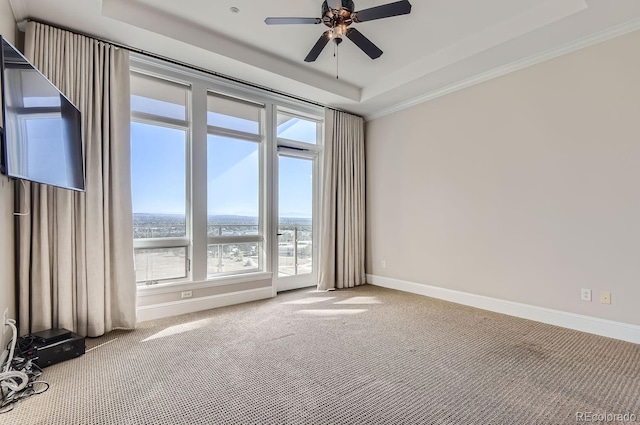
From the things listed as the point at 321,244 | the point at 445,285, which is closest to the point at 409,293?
the point at 445,285

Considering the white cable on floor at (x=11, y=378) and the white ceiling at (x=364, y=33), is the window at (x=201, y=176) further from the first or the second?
the white cable on floor at (x=11, y=378)

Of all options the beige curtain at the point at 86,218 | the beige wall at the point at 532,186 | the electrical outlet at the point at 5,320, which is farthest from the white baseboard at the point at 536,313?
the electrical outlet at the point at 5,320

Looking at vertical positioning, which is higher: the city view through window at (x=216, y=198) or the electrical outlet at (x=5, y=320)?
the city view through window at (x=216, y=198)

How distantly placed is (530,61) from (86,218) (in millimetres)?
4845

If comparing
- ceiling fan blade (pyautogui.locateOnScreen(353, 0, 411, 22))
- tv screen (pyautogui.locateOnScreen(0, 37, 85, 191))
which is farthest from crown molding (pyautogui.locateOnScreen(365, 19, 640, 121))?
tv screen (pyautogui.locateOnScreen(0, 37, 85, 191))

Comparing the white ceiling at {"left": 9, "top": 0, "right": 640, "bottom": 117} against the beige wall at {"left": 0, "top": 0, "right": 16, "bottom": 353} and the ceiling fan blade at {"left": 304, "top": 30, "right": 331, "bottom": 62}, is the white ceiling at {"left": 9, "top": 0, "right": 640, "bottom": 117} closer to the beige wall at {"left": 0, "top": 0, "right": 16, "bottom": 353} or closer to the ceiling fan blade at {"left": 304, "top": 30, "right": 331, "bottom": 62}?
the beige wall at {"left": 0, "top": 0, "right": 16, "bottom": 353}

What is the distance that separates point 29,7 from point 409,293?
5142mm

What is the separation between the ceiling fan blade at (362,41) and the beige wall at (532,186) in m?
1.83

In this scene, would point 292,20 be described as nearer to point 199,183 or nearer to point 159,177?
point 199,183

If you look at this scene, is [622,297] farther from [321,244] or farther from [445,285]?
[321,244]

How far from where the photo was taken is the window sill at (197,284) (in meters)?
3.43

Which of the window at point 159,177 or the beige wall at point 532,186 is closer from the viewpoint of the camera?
the beige wall at point 532,186

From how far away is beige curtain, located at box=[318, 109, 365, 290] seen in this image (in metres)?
4.87

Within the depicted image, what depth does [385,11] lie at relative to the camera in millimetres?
2389
